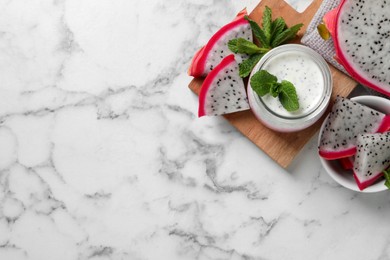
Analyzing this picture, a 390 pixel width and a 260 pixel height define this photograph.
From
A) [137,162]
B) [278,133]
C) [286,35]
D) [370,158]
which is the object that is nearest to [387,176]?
[370,158]

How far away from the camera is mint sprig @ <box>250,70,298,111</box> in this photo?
48.9 inches

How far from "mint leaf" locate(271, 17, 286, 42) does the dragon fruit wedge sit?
0.31 feet

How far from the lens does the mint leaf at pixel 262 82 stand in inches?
49.2

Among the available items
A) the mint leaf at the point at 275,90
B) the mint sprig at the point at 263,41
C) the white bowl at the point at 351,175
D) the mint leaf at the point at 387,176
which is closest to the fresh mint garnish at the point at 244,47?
the mint sprig at the point at 263,41

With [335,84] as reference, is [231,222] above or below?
below

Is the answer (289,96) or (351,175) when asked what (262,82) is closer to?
(289,96)

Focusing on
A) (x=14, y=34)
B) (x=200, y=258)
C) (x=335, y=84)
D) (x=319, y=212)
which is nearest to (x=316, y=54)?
(x=335, y=84)

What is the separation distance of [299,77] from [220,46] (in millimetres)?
→ 200

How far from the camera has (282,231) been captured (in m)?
1.43

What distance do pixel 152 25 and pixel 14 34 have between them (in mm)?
349

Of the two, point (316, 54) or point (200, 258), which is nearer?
point (316, 54)

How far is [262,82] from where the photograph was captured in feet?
4.12

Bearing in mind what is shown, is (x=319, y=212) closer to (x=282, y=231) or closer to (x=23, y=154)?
(x=282, y=231)

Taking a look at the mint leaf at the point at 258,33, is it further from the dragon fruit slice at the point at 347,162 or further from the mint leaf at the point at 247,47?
the dragon fruit slice at the point at 347,162
